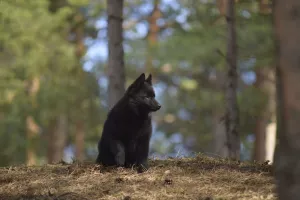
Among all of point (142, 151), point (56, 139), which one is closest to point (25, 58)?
point (56, 139)

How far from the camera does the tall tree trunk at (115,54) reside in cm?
945

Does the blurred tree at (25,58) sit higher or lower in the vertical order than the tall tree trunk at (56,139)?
higher

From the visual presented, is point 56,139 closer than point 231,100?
No

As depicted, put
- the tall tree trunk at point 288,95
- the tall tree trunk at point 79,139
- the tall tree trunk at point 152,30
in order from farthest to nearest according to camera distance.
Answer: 1. the tall tree trunk at point 79,139
2. the tall tree trunk at point 152,30
3. the tall tree trunk at point 288,95

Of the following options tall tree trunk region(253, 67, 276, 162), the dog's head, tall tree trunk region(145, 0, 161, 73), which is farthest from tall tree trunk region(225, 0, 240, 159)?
tall tree trunk region(145, 0, 161, 73)

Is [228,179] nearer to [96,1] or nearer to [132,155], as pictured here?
[132,155]

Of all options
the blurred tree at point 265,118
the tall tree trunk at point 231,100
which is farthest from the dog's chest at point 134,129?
the blurred tree at point 265,118

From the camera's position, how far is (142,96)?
7.70 metres

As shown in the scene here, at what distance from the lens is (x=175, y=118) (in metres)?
31.2

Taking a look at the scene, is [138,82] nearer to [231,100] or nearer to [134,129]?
[134,129]

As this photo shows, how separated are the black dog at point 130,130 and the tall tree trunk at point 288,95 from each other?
3.57m

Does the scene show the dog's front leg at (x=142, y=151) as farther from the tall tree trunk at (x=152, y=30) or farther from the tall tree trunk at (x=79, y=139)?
the tall tree trunk at (x=79, y=139)

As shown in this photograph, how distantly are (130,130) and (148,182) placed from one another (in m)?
1.30

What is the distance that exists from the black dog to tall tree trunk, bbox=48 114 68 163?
1501 centimetres
